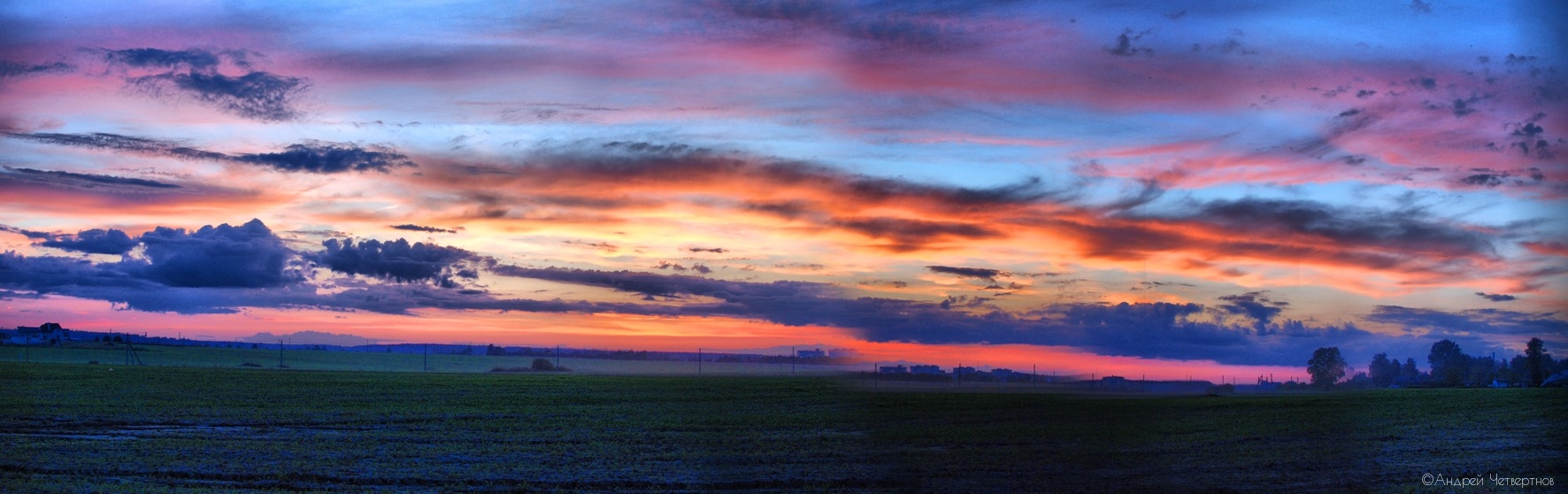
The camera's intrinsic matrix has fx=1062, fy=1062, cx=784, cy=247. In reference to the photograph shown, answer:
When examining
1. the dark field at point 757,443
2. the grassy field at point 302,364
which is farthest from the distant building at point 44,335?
the dark field at point 757,443

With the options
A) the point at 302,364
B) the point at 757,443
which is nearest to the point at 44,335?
the point at 302,364

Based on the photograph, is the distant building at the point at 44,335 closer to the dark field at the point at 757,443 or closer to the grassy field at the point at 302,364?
the grassy field at the point at 302,364

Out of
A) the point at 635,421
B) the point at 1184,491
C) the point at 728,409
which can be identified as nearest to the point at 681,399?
the point at 728,409

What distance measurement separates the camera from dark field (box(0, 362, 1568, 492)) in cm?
1822

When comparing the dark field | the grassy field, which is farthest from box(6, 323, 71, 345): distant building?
the dark field

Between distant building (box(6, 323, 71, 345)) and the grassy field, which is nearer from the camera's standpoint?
the grassy field

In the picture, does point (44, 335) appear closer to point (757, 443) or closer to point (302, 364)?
point (302, 364)

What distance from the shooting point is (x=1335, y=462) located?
69.8 ft

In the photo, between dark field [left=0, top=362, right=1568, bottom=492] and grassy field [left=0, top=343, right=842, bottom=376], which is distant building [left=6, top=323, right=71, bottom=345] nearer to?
grassy field [left=0, top=343, right=842, bottom=376]

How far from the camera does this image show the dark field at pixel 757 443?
18219 millimetres

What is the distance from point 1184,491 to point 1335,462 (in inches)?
221

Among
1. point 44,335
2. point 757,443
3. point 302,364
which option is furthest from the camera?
point 44,335

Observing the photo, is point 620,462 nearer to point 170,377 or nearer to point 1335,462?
point 1335,462

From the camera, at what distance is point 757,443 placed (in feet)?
78.7
